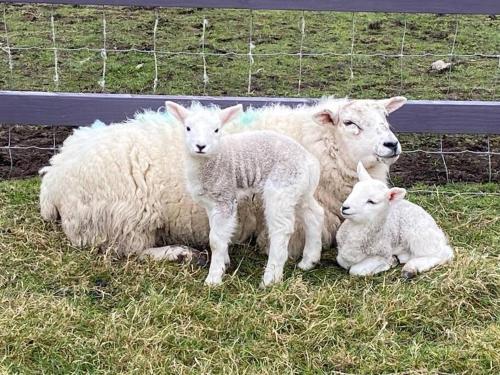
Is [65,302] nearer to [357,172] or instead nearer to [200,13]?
[357,172]

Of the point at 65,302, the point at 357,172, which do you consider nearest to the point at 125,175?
the point at 65,302

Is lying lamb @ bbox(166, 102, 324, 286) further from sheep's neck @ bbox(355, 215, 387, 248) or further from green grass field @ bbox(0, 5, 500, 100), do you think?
green grass field @ bbox(0, 5, 500, 100)

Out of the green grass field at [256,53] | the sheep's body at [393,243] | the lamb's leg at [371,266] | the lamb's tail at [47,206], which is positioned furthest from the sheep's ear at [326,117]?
the green grass field at [256,53]

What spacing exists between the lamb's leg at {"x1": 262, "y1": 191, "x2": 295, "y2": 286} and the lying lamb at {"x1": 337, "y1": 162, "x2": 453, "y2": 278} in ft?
0.99

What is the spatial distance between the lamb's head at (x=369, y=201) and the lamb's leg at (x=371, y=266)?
0.82 ft

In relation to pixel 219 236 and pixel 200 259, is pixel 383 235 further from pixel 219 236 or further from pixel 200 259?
pixel 200 259

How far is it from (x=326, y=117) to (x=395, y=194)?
664 mm

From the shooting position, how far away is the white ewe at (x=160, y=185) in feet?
15.6

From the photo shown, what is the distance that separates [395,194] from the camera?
4387 mm

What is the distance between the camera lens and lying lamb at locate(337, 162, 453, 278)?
172 inches

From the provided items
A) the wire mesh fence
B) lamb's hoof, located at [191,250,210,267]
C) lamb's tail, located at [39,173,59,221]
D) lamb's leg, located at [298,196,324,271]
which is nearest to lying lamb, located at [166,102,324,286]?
lamb's leg, located at [298,196,324,271]

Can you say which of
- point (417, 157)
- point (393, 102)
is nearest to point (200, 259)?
point (393, 102)

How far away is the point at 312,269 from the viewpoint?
15.2 feet

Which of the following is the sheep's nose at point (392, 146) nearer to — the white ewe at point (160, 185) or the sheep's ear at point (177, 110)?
the white ewe at point (160, 185)
